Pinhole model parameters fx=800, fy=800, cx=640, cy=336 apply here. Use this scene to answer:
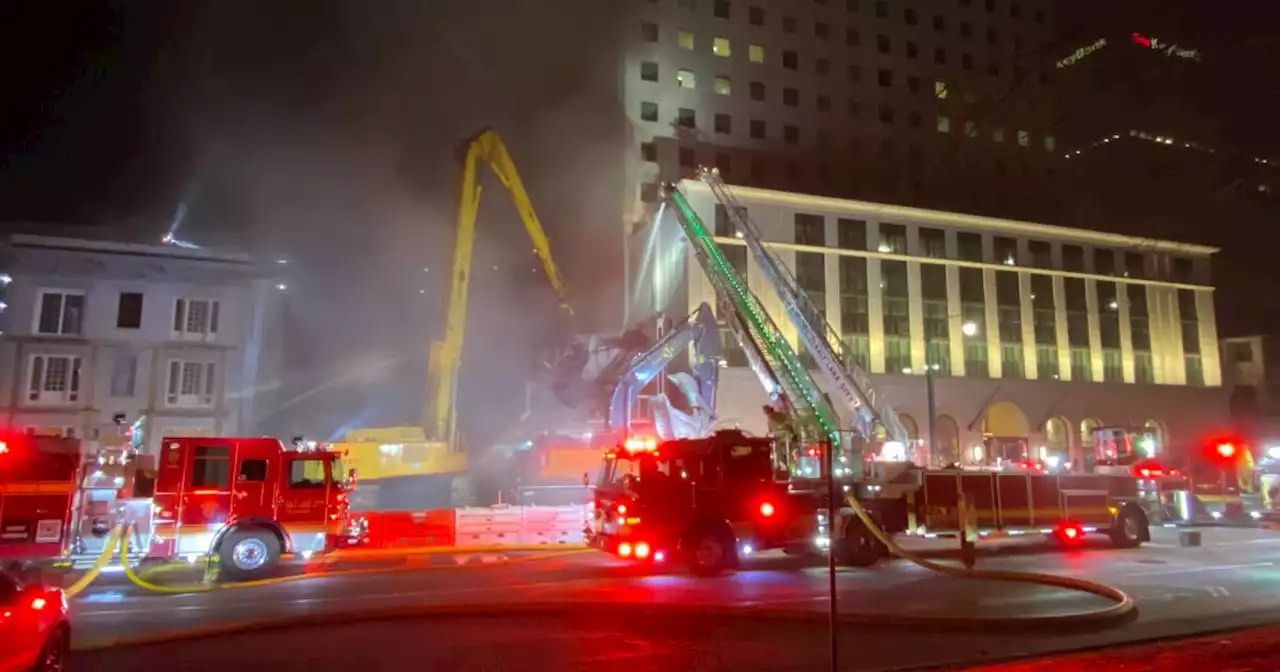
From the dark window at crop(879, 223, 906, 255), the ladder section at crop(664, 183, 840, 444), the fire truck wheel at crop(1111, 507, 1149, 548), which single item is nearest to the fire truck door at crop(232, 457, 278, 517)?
the ladder section at crop(664, 183, 840, 444)

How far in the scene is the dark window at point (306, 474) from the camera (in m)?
14.2

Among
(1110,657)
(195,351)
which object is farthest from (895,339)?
(1110,657)

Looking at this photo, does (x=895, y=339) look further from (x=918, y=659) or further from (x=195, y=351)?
(x=918, y=659)

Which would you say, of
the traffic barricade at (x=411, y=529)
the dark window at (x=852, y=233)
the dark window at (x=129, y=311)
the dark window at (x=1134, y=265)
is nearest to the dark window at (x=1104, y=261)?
the dark window at (x=1134, y=265)

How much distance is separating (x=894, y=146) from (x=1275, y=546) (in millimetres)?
45231

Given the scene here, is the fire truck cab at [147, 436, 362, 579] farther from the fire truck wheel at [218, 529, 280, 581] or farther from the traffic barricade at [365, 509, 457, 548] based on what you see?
the traffic barricade at [365, 509, 457, 548]

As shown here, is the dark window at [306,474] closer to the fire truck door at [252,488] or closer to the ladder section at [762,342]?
the fire truck door at [252,488]

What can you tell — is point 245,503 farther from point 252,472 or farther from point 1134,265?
point 1134,265

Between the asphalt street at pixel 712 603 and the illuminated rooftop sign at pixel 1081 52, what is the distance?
22.3 ft

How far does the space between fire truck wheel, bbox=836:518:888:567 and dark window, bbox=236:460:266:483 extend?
10505 mm

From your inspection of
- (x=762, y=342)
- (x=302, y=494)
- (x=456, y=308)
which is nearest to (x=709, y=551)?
(x=302, y=494)

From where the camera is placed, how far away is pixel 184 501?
44.4ft

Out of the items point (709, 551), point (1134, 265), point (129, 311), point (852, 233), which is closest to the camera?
point (709, 551)

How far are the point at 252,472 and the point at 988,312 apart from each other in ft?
140
